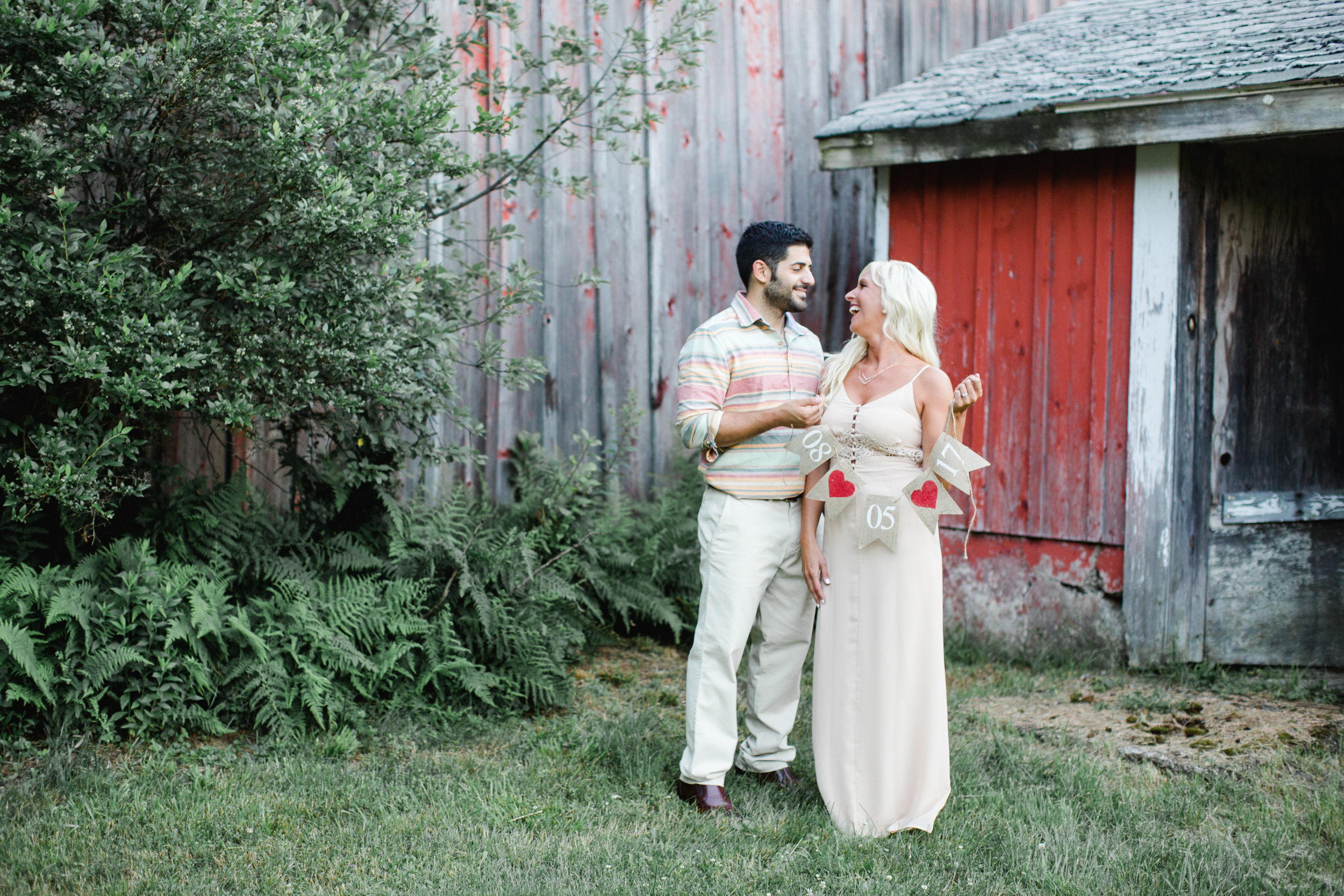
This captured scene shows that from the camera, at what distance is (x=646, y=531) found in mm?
6578

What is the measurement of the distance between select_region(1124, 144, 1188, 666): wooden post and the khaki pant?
261 centimetres

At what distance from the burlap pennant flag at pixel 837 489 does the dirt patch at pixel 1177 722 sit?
6.07 ft

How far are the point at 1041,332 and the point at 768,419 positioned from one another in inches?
120

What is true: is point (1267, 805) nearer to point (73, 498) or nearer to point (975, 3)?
point (73, 498)

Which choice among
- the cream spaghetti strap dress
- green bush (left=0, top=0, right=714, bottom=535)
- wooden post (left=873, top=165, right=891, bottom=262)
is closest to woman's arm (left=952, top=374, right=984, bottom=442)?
the cream spaghetti strap dress

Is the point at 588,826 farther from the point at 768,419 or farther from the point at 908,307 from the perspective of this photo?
the point at 908,307

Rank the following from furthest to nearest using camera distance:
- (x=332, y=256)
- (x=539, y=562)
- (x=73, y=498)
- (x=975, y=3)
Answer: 1. (x=975, y=3)
2. (x=539, y=562)
3. (x=332, y=256)
4. (x=73, y=498)

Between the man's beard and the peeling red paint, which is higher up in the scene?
the man's beard

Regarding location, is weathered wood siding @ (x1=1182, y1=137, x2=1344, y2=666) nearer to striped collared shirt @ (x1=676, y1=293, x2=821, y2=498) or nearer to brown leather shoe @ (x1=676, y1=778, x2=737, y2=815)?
striped collared shirt @ (x1=676, y1=293, x2=821, y2=498)

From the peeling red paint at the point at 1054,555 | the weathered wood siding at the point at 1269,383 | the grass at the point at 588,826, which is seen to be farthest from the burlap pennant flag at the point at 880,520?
the weathered wood siding at the point at 1269,383

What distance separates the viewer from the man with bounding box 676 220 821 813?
4129mm

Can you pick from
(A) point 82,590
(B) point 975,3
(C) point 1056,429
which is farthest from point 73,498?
(B) point 975,3

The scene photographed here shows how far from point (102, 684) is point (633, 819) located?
216 centimetres

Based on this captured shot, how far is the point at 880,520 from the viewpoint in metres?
3.92
